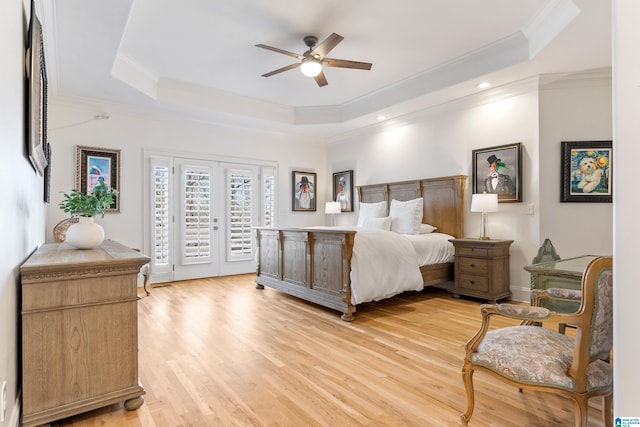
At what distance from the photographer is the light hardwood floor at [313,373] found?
1.88 meters

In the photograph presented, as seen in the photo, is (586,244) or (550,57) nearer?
(550,57)

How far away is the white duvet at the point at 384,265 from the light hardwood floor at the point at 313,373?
11.6 inches

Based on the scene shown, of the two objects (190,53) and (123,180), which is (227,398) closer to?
(190,53)

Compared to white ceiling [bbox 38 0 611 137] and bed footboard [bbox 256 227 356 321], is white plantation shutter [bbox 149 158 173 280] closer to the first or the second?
white ceiling [bbox 38 0 611 137]

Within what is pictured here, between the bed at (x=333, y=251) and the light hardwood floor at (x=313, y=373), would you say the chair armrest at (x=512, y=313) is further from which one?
Answer: the bed at (x=333, y=251)

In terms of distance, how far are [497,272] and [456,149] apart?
1958 mm

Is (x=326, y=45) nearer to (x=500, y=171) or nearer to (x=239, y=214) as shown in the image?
(x=500, y=171)

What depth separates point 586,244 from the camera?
4125 mm

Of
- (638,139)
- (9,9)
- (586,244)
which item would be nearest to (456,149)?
(586,244)

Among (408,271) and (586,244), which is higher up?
(586,244)

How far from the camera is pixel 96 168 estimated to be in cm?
504

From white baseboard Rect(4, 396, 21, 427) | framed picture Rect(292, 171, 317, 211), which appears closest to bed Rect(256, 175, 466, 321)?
framed picture Rect(292, 171, 317, 211)

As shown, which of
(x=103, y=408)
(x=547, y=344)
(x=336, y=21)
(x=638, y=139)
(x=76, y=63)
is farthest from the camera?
(x=76, y=63)

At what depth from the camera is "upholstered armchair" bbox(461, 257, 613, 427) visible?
1.50 m
